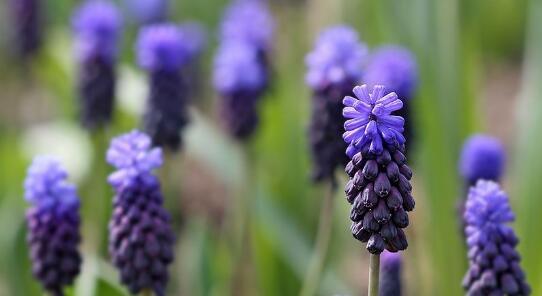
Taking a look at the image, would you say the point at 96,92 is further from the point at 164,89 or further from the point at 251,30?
the point at 251,30

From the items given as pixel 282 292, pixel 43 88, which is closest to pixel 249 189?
pixel 282 292

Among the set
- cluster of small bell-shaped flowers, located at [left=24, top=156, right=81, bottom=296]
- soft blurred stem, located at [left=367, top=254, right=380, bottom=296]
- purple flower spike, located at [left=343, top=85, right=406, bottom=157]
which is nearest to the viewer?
purple flower spike, located at [left=343, top=85, right=406, bottom=157]

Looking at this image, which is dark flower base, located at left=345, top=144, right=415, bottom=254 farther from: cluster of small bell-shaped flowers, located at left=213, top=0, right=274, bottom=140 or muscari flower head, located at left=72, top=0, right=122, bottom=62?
muscari flower head, located at left=72, top=0, right=122, bottom=62

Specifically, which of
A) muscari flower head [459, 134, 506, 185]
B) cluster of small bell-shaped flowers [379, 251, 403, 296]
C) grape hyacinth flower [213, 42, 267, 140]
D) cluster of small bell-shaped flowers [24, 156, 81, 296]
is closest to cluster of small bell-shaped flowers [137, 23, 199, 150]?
grape hyacinth flower [213, 42, 267, 140]

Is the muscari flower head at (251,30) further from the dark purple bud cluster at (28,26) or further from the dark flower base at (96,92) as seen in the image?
the dark purple bud cluster at (28,26)

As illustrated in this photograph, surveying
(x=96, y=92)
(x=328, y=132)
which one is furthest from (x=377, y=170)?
(x=96, y=92)
